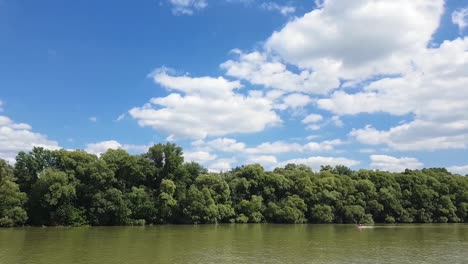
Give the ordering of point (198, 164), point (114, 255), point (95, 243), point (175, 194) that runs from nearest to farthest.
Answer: point (114, 255), point (95, 243), point (175, 194), point (198, 164)

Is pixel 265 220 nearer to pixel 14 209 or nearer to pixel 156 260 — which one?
pixel 14 209

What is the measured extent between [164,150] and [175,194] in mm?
10099

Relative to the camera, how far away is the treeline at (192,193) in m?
84.7

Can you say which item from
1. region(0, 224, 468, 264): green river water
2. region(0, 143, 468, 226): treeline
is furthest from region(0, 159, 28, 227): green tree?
region(0, 224, 468, 264): green river water

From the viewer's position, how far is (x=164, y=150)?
99.8 m

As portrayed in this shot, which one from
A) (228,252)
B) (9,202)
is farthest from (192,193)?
(228,252)

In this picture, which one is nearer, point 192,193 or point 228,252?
point 228,252

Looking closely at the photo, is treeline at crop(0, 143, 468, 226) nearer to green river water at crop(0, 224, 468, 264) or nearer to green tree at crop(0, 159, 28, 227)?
green tree at crop(0, 159, 28, 227)

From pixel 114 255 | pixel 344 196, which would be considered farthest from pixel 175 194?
pixel 114 255

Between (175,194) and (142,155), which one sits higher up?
(142,155)

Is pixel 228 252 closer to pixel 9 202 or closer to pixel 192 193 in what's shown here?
pixel 192 193

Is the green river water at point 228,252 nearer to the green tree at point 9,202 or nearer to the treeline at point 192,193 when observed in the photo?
the green tree at point 9,202

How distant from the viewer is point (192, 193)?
9400 centimetres

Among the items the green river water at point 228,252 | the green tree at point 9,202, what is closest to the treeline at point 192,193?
the green tree at point 9,202
